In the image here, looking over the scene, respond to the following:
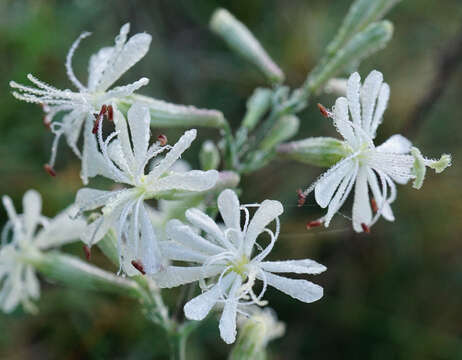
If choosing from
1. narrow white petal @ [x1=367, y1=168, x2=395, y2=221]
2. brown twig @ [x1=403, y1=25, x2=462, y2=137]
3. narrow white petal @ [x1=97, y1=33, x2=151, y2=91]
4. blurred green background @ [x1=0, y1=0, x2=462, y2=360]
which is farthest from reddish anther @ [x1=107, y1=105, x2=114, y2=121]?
brown twig @ [x1=403, y1=25, x2=462, y2=137]

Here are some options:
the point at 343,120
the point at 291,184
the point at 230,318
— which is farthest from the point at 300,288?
the point at 291,184

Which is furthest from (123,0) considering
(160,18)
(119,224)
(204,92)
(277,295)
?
(119,224)

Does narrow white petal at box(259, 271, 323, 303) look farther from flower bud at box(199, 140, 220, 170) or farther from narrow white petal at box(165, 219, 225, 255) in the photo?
flower bud at box(199, 140, 220, 170)

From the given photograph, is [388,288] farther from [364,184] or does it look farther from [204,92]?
[364,184]

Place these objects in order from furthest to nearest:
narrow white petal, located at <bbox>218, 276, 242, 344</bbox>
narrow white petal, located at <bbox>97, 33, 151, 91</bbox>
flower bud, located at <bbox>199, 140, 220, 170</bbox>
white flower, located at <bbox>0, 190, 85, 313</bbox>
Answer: white flower, located at <bbox>0, 190, 85, 313</bbox>
flower bud, located at <bbox>199, 140, 220, 170</bbox>
narrow white petal, located at <bbox>97, 33, 151, 91</bbox>
narrow white petal, located at <bbox>218, 276, 242, 344</bbox>

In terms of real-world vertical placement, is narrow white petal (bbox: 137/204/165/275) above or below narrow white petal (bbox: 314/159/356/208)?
above

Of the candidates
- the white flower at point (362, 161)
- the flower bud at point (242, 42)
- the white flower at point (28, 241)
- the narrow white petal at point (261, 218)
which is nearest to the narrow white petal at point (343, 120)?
the white flower at point (362, 161)

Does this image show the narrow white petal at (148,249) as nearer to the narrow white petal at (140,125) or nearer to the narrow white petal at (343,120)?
the narrow white petal at (140,125)

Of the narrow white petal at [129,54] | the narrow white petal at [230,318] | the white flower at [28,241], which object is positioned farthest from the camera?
the white flower at [28,241]
